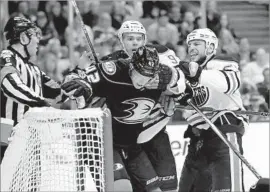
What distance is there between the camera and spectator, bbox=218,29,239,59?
684 centimetres

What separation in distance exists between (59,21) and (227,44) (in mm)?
1413

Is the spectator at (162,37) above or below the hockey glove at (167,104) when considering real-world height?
above

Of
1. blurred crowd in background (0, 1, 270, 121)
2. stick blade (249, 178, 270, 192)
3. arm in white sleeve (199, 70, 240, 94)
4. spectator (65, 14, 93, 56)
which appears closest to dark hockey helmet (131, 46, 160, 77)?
arm in white sleeve (199, 70, 240, 94)

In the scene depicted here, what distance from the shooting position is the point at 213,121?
443cm

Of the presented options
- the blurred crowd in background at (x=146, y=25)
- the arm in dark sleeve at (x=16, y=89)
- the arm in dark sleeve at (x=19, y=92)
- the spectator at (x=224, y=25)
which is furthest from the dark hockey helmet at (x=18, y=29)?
the spectator at (x=224, y=25)

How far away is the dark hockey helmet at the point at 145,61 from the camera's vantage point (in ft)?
12.4

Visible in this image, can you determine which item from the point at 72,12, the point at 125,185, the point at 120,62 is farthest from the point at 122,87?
the point at 72,12

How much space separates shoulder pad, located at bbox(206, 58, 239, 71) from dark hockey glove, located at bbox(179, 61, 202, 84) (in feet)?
0.70

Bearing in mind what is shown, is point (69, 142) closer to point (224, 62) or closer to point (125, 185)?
point (125, 185)

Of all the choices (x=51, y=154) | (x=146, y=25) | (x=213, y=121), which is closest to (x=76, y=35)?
(x=146, y=25)

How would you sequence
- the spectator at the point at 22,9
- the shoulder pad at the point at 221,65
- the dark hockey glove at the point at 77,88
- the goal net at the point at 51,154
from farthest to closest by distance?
the spectator at the point at 22,9 < the shoulder pad at the point at 221,65 < the dark hockey glove at the point at 77,88 < the goal net at the point at 51,154

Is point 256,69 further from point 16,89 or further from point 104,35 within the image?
point 16,89

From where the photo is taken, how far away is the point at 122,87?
391cm

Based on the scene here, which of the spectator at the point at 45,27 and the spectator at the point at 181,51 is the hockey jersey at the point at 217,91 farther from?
the spectator at the point at 45,27
